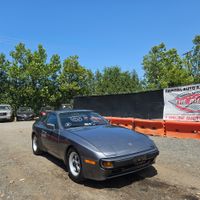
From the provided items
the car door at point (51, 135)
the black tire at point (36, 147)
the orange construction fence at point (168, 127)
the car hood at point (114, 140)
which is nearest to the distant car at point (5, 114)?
the orange construction fence at point (168, 127)

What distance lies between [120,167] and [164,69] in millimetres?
39637

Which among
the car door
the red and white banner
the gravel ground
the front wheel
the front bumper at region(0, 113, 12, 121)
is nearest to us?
the gravel ground

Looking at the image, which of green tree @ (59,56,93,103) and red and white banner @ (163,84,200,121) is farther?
green tree @ (59,56,93,103)

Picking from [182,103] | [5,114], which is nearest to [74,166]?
[182,103]

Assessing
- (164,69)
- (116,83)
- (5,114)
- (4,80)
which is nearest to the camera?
(5,114)

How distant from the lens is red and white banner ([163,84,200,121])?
10125mm

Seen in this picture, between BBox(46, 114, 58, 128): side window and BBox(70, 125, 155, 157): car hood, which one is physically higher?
BBox(46, 114, 58, 128): side window

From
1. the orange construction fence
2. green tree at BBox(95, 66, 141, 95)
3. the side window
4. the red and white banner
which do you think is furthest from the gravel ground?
green tree at BBox(95, 66, 141, 95)

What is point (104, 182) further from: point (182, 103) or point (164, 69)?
point (164, 69)

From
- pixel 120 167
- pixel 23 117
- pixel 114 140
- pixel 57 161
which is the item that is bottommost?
pixel 23 117

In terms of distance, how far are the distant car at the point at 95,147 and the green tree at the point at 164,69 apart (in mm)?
35766

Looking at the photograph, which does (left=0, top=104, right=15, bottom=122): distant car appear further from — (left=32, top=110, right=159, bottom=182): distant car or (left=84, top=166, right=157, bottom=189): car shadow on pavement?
(left=84, top=166, right=157, bottom=189): car shadow on pavement

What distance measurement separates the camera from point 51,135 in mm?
6449

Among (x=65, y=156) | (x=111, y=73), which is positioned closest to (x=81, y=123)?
(x=65, y=156)
